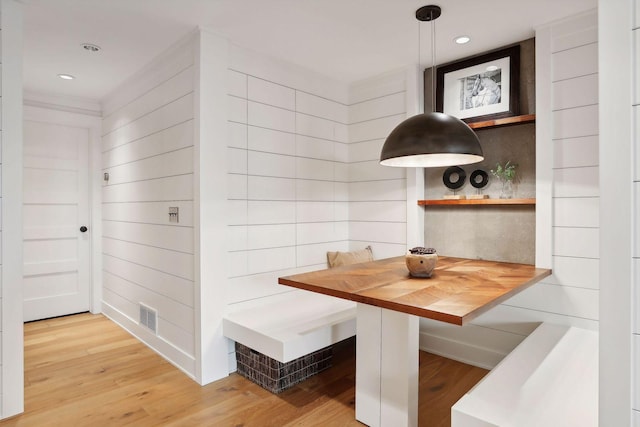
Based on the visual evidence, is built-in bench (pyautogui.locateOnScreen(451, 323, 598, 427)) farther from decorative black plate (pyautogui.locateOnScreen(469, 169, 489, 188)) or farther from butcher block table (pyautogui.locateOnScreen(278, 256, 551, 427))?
decorative black plate (pyautogui.locateOnScreen(469, 169, 489, 188))

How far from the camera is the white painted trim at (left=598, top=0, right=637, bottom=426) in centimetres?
95

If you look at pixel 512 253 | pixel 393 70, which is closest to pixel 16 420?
pixel 512 253

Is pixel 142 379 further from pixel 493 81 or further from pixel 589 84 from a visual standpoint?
pixel 589 84

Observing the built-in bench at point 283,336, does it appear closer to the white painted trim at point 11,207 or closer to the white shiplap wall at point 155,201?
the white shiplap wall at point 155,201

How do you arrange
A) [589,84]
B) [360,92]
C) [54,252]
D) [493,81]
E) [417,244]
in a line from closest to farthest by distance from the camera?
[589,84] → [493,81] → [417,244] → [360,92] → [54,252]

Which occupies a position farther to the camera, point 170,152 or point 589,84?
point 170,152

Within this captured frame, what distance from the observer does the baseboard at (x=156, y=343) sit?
104 inches

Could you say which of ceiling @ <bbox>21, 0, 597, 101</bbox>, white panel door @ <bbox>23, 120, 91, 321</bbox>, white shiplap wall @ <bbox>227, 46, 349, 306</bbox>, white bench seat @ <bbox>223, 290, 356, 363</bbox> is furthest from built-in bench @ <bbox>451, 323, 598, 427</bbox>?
white panel door @ <bbox>23, 120, 91, 321</bbox>

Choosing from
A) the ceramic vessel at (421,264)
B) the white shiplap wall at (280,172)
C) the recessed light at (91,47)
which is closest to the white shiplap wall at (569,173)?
the ceramic vessel at (421,264)

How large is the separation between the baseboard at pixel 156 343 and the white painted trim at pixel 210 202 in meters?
0.16

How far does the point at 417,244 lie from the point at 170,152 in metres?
2.11

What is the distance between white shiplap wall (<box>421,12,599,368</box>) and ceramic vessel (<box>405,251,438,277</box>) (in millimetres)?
941

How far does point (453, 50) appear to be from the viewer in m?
2.80

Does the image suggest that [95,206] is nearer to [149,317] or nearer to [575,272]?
[149,317]
